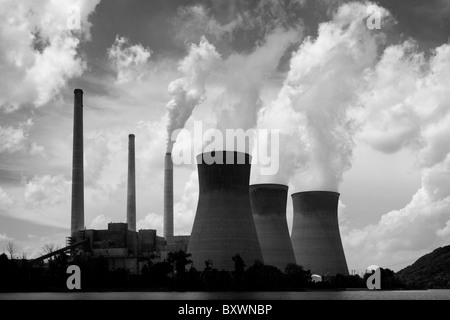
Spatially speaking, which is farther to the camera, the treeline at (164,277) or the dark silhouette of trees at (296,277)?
the dark silhouette of trees at (296,277)

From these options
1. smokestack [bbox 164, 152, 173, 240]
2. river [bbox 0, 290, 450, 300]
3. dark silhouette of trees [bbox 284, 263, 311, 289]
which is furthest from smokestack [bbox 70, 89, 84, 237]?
dark silhouette of trees [bbox 284, 263, 311, 289]

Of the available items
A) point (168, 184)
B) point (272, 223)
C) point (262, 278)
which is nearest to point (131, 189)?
point (168, 184)

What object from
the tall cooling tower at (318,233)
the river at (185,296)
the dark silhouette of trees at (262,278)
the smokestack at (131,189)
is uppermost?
the smokestack at (131,189)

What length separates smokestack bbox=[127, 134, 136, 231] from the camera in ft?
254

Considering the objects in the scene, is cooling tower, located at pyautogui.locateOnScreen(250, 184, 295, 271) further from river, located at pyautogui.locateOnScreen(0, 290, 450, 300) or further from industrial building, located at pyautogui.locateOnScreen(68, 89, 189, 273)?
industrial building, located at pyautogui.locateOnScreen(68, 89, 189, 273)

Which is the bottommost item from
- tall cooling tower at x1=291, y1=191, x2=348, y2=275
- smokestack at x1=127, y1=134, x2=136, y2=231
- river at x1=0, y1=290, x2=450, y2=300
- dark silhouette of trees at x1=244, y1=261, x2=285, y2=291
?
river at x1=0, y1=290, x2=450, y2=300

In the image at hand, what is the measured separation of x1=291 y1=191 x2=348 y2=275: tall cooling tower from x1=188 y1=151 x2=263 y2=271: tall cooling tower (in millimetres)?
11463

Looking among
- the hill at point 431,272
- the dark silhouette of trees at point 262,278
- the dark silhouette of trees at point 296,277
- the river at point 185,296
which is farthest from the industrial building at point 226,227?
the hill at point 431,272

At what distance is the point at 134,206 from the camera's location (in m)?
78.8

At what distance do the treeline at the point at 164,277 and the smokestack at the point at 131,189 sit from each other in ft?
45.3

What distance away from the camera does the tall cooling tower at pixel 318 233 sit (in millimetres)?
65062

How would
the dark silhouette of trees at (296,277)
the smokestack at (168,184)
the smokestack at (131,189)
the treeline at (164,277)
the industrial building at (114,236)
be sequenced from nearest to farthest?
the treeline at (164,277)
the dark silhouette of trees at (296,277)
the industrial building at (114,236)
the smokestack at (131,189)
the smokestack at (168,184)

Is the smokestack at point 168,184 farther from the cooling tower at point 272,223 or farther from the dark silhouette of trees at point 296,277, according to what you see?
the dark silhouette of trees at point 296,277
